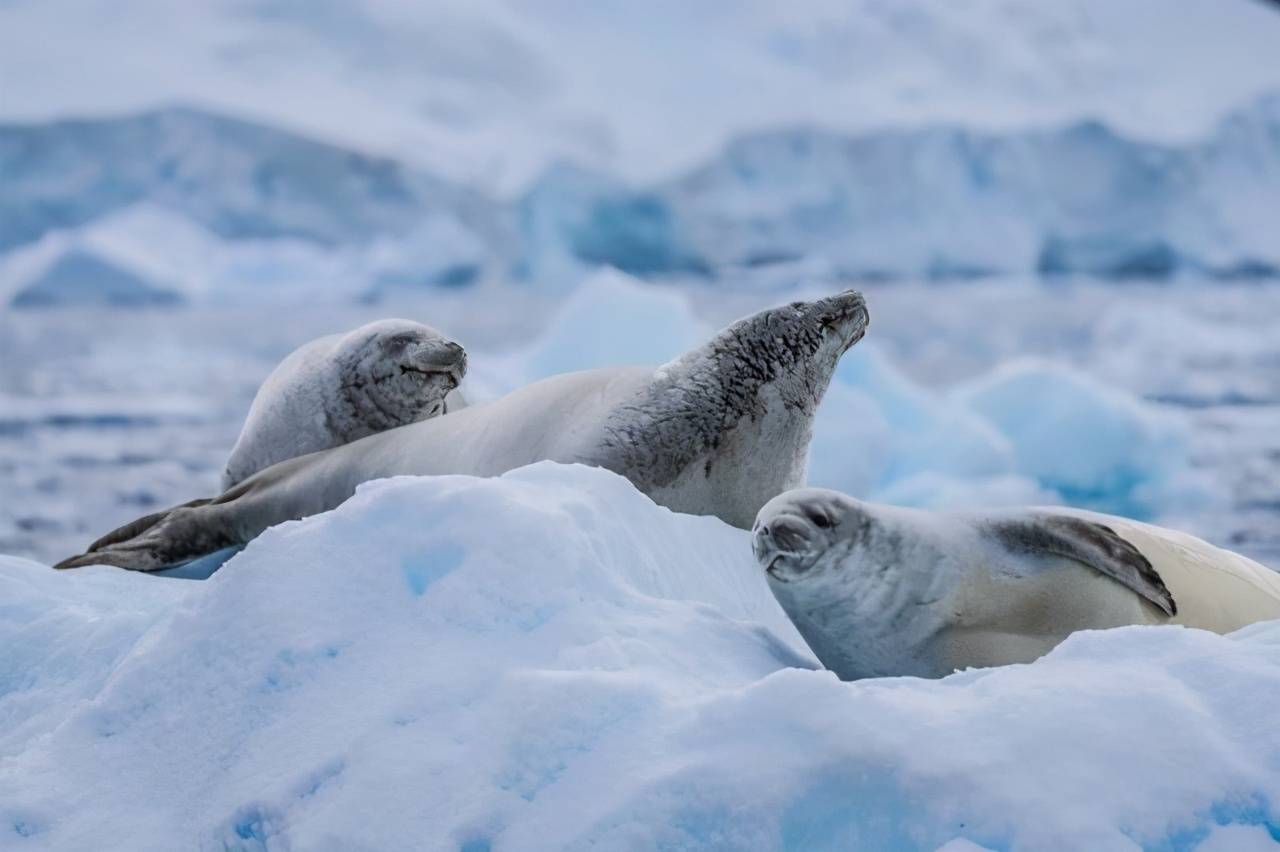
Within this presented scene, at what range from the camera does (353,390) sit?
3.46 metres

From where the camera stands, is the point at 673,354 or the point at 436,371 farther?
the point at 673,354

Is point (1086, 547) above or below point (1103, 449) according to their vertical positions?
above

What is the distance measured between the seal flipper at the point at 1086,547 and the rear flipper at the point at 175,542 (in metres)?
1.82

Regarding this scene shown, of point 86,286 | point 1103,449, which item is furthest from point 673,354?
point 86,286

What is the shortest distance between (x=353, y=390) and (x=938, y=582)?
5.95ft

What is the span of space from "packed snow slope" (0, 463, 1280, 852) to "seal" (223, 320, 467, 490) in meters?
1.24

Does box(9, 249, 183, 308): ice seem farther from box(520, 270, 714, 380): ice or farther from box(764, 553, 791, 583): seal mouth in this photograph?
box(764, 553, 791, 583): seal mouth

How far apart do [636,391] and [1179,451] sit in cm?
715

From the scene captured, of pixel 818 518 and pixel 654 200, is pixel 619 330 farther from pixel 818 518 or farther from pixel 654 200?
pixel 654 200

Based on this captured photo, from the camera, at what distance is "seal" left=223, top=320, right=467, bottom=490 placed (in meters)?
3.39

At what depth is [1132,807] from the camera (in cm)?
148

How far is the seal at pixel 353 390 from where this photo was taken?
3393 millimetres

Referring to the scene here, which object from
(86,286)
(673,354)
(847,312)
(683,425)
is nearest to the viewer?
(683,425)

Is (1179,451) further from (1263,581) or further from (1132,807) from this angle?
(1132,807)
